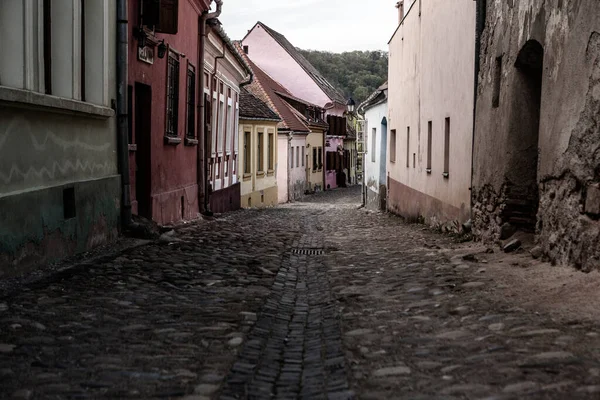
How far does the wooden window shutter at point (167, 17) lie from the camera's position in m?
13.1

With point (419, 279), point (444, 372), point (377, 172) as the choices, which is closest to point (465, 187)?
point (419, 279)

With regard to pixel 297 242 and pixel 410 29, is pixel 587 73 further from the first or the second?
pixel 410 29

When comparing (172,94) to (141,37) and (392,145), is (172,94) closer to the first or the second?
(141,37)

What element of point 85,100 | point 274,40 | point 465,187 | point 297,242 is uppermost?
point 274,40

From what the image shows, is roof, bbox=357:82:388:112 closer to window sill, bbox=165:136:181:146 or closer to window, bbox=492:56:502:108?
window sill, bbox=165:136:181:146

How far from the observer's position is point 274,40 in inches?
2247

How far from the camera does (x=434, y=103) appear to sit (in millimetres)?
16469

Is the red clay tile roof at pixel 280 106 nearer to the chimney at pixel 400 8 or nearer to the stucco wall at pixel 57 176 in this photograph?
the chimney at pixel 400 8

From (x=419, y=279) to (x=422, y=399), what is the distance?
4505mm

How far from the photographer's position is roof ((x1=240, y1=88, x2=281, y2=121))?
3183 cm

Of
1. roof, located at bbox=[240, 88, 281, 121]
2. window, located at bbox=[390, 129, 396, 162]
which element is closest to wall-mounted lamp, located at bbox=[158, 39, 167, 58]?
window, located at bbox=[390, 129, 396, 162]

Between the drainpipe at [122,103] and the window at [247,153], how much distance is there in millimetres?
20137

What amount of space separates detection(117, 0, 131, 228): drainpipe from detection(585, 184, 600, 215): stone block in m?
6.27

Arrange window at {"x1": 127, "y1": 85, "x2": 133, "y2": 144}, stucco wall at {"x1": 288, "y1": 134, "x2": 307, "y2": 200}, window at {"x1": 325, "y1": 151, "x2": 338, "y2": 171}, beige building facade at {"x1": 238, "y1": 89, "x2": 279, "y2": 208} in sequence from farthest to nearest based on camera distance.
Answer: window at {"x1": 325, "y1": 151, "x2": 338, "y2": 171}, stucco wall at {"x1": 288, "y1": 134, "x2": 307, "y2": 200}, beige building facade at {"x1": 238, "y1": 89, "x2": 279, "y2": 208}, window at {"x1": 127, "y1": 85, "x2": 133, "y2": 144}
